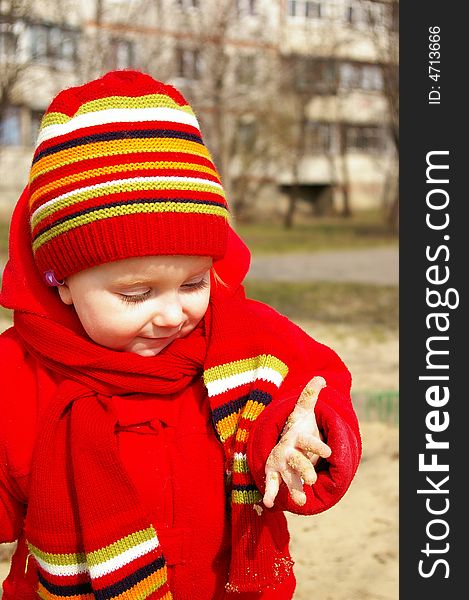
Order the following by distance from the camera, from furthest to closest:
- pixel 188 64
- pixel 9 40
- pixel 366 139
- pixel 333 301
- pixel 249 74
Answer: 1. pixel 366 139
2. pixel 249 74
3. pixel 188 64
4. pixel 9 40
5. pixel 333 301

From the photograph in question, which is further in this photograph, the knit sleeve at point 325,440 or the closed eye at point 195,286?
the closed eye at point 195,286

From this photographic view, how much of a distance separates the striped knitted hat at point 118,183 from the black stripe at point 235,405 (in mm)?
268

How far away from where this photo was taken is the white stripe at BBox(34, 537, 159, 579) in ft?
4.83

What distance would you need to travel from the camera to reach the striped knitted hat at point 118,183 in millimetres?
1476

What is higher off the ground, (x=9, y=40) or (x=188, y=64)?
(x=188, y=64)

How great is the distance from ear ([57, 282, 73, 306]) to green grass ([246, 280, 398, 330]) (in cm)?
546

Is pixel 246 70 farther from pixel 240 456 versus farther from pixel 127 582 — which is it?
pixel 127 582

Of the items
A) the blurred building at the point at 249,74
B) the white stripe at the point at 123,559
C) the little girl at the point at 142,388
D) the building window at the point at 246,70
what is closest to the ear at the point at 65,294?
the little girl at the point at 142,388

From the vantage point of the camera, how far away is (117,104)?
1.54 metres

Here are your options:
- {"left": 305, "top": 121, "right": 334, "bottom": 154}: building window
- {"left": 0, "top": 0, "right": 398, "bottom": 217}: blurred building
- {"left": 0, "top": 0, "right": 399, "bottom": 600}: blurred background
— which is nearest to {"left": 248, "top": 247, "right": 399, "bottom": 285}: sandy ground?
{"left": 0, "top": 0, "right": 399, "bottom": 600}: blurred background

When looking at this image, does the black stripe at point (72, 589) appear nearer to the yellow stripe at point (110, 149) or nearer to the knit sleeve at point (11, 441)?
the knit sleeve at point (11, 441)

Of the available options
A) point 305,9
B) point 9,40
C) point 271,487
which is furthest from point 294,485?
point 305,9

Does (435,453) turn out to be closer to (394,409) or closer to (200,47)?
(394,409)

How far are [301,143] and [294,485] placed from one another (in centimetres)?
2694
